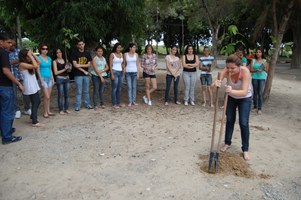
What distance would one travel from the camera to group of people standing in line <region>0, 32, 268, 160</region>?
5027mm

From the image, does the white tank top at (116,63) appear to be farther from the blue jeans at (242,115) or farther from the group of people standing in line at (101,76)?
the blue jeans at (242,115)

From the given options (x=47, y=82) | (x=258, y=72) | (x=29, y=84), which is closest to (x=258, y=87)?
(x=258, y=72)

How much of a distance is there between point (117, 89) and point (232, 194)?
16.3 feet

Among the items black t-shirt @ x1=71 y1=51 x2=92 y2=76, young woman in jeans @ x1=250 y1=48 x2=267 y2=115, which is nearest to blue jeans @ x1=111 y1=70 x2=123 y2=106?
black t-shirt @ x1=71 y1=51 x2=92 y2=76

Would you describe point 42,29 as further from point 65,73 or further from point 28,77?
point 28,77

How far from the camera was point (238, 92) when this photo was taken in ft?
15.3

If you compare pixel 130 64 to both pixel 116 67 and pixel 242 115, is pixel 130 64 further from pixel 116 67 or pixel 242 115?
pixel 242 115

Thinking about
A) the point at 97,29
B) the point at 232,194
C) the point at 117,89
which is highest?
the point at 97,29

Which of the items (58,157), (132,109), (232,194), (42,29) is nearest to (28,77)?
(58,157)

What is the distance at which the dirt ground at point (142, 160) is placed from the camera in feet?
13.1

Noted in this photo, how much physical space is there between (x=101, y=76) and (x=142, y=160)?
351cm

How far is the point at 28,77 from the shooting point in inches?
251

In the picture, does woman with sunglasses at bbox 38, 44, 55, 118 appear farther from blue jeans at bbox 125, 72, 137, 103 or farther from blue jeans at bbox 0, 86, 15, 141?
blue jeans at bbox 125, 72, 137, 103

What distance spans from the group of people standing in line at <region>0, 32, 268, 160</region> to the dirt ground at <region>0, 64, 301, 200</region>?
1.54 ft
